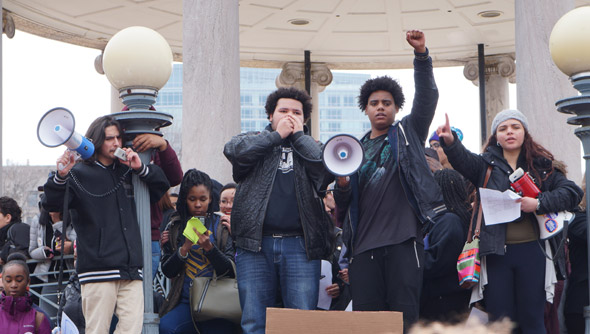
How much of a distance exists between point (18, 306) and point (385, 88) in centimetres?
476

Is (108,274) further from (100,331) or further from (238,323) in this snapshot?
(238,323)

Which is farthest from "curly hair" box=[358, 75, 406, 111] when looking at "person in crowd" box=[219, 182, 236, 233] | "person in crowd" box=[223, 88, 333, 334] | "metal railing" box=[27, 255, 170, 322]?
"metal railing" box=[27, 255, 170, 322]

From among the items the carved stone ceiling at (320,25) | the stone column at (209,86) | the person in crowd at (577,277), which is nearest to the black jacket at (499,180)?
the person in crowd at (577,277)

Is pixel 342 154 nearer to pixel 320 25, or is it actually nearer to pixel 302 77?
pixel 320 25

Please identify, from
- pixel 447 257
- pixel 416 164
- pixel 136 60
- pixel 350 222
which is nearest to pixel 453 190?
pixel 447 257

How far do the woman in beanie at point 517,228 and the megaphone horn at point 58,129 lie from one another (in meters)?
2.90

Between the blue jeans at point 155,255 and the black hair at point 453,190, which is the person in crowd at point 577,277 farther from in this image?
the blue jeans at point 155,255

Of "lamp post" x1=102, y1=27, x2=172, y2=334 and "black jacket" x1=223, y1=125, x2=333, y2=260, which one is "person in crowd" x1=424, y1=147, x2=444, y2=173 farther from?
"lamp post" x1=102, y1=27, x2=172, y2=334

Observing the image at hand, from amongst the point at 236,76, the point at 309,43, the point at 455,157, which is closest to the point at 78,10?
the point at 309,43

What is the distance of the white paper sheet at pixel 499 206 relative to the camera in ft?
23.7

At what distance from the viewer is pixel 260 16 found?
2009 cm

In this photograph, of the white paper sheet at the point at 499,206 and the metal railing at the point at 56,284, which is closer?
the white paper sheet at the point at 499,206

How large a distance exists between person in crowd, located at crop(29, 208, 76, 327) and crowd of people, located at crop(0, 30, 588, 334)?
6.79 ft

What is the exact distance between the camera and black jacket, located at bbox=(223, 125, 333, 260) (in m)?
7.07
